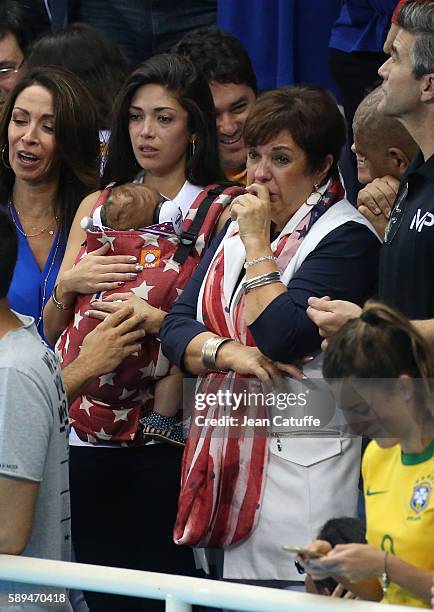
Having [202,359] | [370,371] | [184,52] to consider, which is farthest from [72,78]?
[370,371]

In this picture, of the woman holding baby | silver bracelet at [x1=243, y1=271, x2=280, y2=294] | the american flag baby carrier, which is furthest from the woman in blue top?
silver bracelet at [x1=243, y1=271, x2=280, y2=294]

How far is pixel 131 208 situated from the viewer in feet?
13.5

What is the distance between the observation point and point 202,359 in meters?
3.68

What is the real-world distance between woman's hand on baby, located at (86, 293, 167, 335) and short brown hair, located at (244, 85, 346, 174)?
23.8 inches

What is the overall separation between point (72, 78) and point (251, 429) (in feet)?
5.48

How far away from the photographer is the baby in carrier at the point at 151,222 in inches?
159

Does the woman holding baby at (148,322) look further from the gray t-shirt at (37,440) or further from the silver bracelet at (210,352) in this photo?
the gray t-shirt at (37,440)

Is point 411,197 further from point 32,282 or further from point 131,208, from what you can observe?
point 32,282

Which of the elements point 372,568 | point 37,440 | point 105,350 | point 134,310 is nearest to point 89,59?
point 134,310

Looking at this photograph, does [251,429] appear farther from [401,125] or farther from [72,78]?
[72,78]

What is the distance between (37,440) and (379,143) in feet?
5.26

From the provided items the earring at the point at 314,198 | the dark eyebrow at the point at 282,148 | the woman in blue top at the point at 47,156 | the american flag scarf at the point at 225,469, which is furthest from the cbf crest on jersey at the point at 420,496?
the woman in blue top at the point at 47,156

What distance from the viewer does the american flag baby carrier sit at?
407cm

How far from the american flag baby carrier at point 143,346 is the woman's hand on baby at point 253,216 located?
0.39 m
